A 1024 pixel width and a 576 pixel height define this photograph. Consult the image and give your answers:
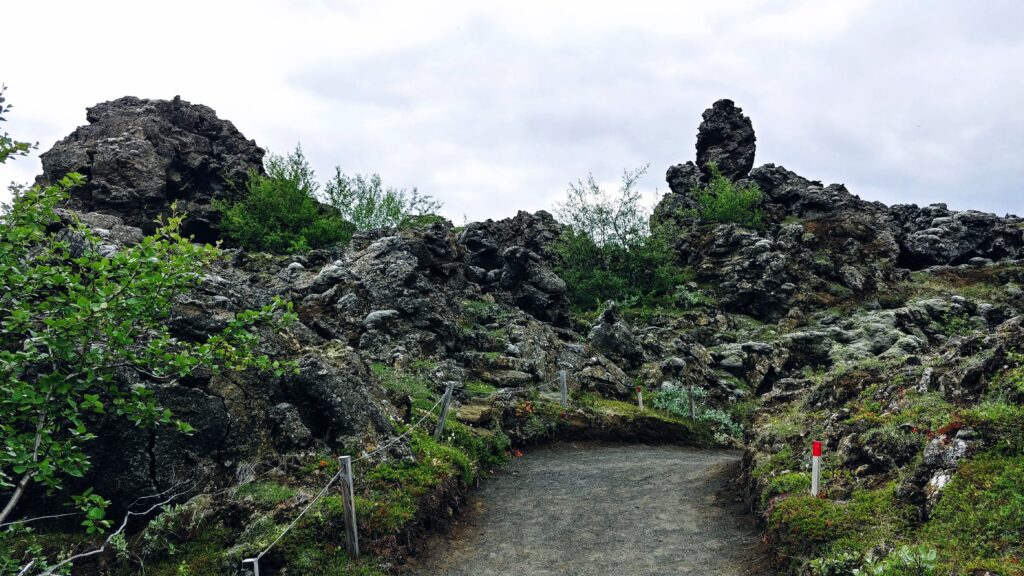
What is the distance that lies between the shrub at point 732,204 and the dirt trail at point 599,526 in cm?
4347

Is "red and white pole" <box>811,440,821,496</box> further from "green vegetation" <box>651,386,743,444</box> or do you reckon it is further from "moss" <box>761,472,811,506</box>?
"green vegetation" <box>651,386,743,444</box>

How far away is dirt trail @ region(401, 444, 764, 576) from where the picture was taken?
10742mm

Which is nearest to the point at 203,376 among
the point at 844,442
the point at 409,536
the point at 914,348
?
the point at 409,536

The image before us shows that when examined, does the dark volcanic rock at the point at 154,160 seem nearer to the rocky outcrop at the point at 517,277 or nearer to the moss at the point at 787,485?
the rocky outcrop at the point at 517,277

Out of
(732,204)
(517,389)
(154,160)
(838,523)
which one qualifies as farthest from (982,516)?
(732,204)

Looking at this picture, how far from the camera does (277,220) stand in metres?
44.2

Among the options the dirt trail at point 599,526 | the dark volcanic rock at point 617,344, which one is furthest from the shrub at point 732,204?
the dirt trail at point 599,526

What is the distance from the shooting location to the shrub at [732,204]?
186 ft

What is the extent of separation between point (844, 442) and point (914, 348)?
26.3 m

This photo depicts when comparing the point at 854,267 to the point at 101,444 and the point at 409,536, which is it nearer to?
the point at 409,536

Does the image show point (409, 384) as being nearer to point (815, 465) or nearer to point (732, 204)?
point (815, 465)

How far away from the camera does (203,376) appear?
12.4 m

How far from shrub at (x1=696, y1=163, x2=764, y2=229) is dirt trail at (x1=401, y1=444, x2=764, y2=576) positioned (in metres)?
43.5

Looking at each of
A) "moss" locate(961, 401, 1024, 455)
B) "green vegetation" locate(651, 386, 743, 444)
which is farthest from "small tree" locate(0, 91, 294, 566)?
"green vegetation" locate(651, 386, 743, 444)
